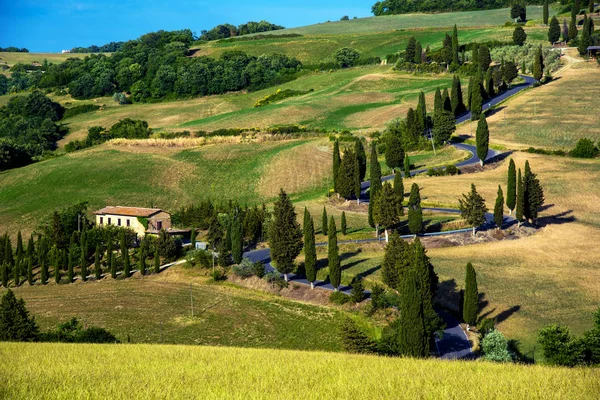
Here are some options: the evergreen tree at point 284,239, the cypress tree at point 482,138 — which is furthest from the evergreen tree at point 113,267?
the cypress tree at point 482,138

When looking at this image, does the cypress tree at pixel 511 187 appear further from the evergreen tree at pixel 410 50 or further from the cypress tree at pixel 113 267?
the evergreen tree at pixel 410 50

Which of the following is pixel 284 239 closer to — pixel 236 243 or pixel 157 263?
pixel 236 243

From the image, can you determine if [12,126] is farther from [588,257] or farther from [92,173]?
[588,257]

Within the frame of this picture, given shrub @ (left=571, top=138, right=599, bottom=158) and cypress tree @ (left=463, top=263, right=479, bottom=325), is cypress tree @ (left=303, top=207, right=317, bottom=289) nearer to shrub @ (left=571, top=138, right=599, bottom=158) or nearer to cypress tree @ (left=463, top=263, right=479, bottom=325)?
cypress tree @ (left=463, top=263, right=479, bottom=325)

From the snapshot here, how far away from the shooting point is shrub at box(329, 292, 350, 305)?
60.3 metres

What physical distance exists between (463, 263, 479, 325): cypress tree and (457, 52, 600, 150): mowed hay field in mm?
65297

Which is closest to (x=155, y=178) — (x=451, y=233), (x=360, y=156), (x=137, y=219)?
(x=137, y=219)

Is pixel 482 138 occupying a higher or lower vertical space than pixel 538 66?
lower

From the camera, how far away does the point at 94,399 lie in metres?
22.3

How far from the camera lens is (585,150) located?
105062 mm

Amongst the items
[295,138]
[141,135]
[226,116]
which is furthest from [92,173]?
[226,116]

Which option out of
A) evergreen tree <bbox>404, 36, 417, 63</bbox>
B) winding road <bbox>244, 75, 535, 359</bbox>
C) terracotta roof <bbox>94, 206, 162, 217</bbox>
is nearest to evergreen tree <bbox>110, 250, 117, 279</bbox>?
winding road <bbox>244, 75, 535, 359</bbox>

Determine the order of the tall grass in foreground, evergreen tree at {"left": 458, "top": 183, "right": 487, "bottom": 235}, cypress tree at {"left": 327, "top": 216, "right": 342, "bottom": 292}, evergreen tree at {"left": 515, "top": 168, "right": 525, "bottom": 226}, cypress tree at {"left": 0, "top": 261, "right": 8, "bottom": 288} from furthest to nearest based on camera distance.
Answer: cypress tree at {"left": 0, "top": 261, "right": 8, "bottom": 288} < evergreen tree at {"left": 515, "top": 168, "right": 525, "bottom": 226} < evergreen tree at {"left": 458, "top": 183, "right": 487, "bottom": 235} < cypress tree at {"left": 327, "top": 216, "right": 342, "bottom": 292} < the tall grass in foreground

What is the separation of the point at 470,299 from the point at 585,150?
61820mm
